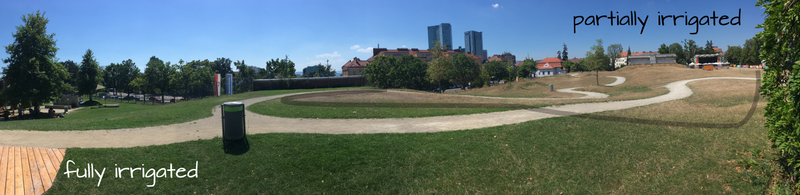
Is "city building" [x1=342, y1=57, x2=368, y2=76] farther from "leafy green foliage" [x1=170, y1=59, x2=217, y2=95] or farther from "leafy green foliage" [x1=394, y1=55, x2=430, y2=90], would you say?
"leafy green foliage" [x1=170, y1=59, x2=217, y2=95]

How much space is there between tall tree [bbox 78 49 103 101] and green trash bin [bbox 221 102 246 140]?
4552 cm

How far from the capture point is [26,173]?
23.5 feet

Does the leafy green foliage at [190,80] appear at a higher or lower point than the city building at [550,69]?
lower

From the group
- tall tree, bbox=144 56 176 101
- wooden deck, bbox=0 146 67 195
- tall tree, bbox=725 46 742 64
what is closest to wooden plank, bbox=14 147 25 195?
wooden deck, bbox=0 146 67 195

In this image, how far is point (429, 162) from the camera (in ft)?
27.0

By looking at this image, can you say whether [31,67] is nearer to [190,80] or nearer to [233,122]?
[233,122]

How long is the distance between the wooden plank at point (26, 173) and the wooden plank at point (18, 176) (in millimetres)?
33

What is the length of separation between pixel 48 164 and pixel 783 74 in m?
15.2

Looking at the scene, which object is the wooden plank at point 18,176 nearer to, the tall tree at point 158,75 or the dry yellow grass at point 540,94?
the dry yellow grass at point 540,94

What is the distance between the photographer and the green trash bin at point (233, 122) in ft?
30.3

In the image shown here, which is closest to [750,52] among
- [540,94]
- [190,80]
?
[540,94]

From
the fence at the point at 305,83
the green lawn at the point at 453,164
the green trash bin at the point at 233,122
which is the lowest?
the green lawn at the point at 453,164

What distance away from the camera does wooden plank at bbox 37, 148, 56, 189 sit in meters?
7.20

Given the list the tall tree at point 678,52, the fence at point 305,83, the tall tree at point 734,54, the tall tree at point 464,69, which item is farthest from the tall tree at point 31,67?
the tall tree at point 678,52
